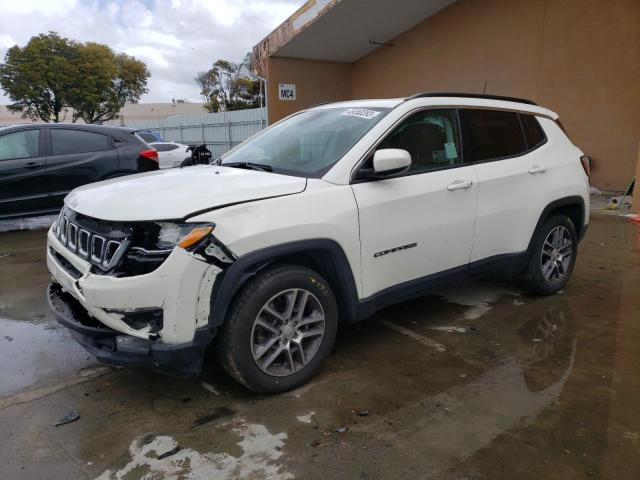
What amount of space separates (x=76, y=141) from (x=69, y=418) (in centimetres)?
584

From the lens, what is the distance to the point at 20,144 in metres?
7.34

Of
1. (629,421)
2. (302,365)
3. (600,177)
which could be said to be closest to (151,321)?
(302,365)

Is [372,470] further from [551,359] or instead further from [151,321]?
[551,359]

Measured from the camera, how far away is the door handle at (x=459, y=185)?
370 cm

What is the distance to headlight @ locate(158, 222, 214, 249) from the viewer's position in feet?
8.48

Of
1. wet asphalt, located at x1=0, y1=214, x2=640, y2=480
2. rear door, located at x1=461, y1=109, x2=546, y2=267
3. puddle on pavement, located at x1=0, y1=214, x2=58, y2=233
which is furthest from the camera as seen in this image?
puddle on pavement, located at x1=0, y1=214, x2=58, y2=233

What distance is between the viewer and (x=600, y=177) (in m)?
11.0

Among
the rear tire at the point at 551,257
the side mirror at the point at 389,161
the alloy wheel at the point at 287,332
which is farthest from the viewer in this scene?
the rear tire at the point at 551,257

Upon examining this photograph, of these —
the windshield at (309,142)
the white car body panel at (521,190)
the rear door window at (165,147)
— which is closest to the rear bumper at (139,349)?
the windshield at (309,142)

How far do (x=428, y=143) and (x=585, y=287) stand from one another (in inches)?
102

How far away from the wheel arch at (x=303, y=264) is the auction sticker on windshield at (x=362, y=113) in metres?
1.08

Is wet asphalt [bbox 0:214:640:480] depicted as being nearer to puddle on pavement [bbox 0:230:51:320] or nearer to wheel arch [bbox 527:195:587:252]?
puddle on pavement [bbox 0:230:51:320]

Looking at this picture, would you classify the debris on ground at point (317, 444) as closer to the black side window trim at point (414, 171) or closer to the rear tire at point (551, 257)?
the black side window trim at point (414, 171)

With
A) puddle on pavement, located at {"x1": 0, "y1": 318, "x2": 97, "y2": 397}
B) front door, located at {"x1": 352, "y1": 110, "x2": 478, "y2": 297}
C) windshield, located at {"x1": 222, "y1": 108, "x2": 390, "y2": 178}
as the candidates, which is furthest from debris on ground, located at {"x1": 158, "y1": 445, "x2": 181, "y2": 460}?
windshield, located at {"x1": 222, "y1": 108, "x2": 390, "y2": 178}
